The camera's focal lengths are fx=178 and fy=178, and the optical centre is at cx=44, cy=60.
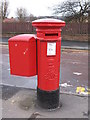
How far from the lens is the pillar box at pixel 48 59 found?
10.8 ft

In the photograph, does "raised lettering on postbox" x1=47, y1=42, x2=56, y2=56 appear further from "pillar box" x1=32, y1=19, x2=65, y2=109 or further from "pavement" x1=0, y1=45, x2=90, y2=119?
"pavement" x1=0, y1=45, x2=90, y2=119

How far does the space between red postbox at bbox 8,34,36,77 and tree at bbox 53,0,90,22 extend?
17.5m

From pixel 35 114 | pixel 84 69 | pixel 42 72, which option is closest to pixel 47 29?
pixel 42 72

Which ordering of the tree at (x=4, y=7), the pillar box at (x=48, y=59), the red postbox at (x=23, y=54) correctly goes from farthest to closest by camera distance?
the tree at (x=4, y=7) < the red postbox at (x=23, y=54) < the pillar box at (x=48, y=59)

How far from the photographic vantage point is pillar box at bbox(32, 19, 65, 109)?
3.30 metres

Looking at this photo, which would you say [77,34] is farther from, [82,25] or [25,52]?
[25,52]

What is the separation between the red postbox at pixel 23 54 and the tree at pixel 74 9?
689 inches

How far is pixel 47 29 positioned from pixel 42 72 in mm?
849

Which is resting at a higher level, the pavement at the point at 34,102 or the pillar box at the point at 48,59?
the pillar box at the point at 48,59

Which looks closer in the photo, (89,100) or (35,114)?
(35,114)

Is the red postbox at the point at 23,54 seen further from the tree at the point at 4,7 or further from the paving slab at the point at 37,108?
the tree at the point at 4,7

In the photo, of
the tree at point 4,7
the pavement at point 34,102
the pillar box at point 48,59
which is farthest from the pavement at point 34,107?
the tree at point 4,7

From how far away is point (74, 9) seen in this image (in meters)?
20.5

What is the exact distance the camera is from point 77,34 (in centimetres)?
1892
